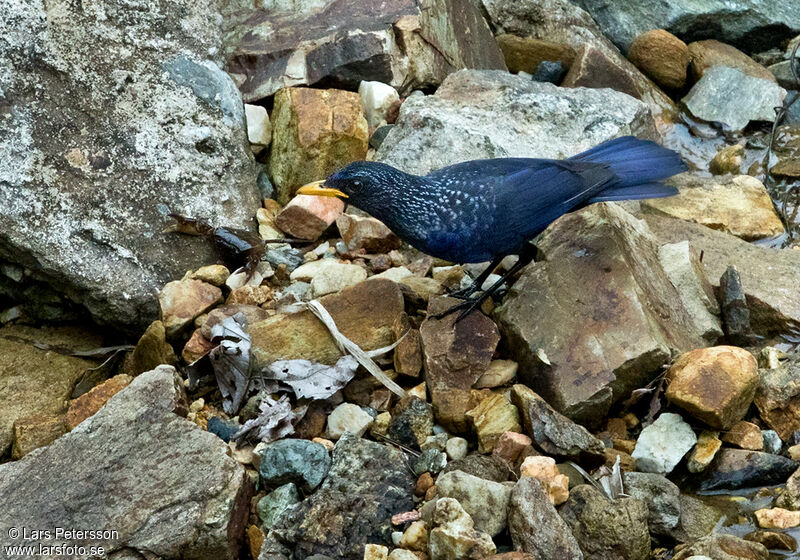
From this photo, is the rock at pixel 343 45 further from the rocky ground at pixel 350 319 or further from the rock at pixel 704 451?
the rock at pixel 704 451

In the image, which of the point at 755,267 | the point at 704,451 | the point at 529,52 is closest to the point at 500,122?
the point at 755,267

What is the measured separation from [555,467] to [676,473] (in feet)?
1.94

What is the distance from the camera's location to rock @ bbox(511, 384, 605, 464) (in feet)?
10.9

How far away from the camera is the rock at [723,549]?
9.30 feet

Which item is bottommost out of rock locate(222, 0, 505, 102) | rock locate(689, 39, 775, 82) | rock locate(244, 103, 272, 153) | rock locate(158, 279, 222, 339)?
rock locate(158, 279, 222, 339)

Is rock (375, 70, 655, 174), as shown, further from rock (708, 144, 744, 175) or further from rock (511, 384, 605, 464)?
rock (511, 384, 605, 464)

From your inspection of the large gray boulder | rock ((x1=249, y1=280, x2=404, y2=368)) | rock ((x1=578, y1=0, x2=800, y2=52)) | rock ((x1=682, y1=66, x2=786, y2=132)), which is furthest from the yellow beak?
rock ((x1=578, y1=0, x2=800, y2=52))

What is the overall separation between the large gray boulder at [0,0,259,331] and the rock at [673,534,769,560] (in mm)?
2790

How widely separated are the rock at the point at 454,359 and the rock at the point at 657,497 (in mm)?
721

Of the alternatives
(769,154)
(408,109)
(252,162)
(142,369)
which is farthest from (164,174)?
(769,154)

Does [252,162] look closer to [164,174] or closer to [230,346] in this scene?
[164,174]

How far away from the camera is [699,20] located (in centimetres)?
708

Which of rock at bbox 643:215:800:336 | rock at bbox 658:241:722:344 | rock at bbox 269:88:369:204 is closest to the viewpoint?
rock at bbox 658:241:722:344

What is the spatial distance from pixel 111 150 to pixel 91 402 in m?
1.51
